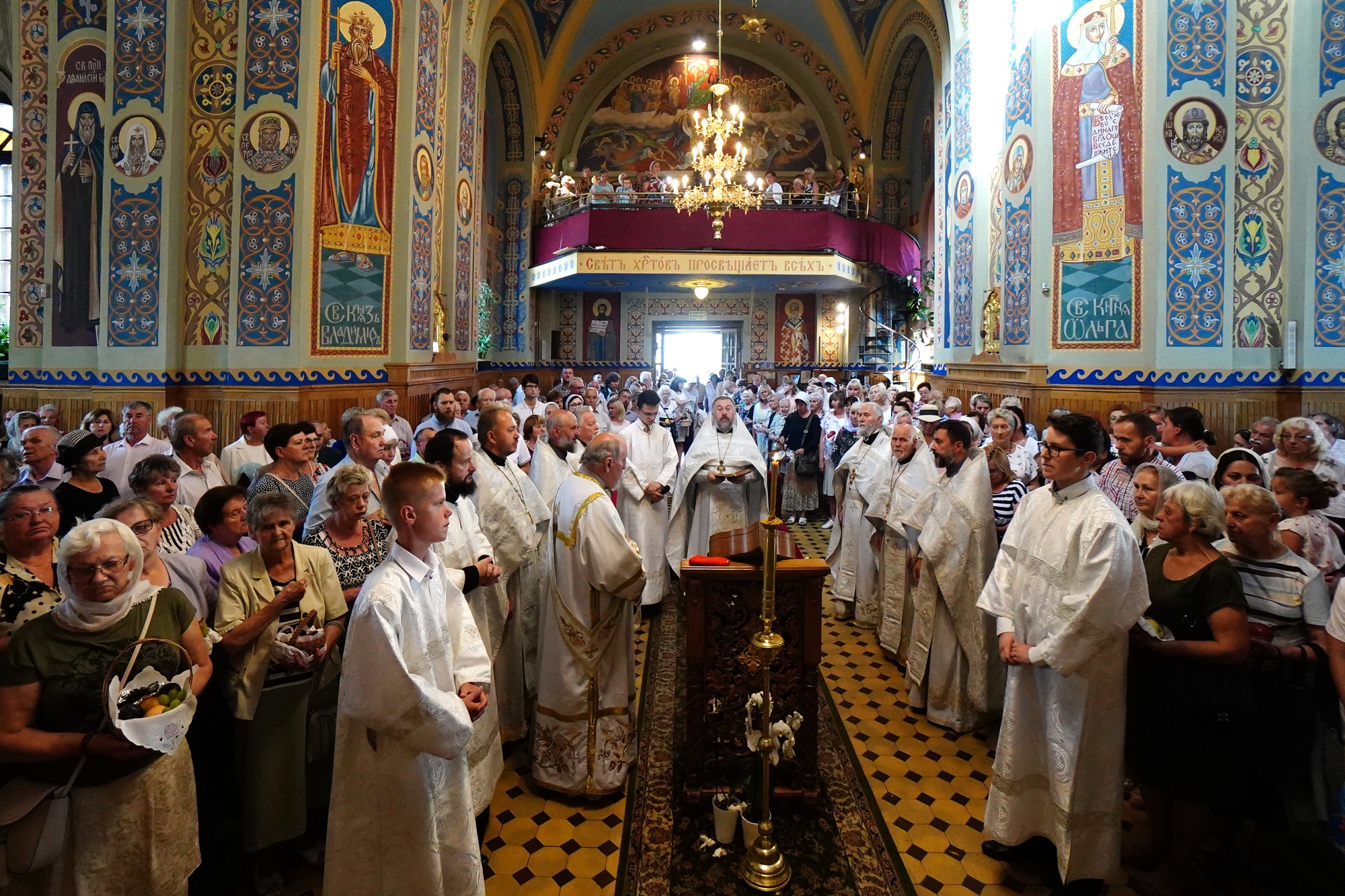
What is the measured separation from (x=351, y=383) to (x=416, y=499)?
6.60 meters

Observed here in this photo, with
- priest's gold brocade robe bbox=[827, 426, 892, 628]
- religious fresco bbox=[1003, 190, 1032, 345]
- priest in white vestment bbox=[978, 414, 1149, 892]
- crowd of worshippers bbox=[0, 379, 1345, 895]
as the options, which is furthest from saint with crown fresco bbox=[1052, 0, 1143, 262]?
priest in white vestment bbox=[978, 414, 1149, 892]

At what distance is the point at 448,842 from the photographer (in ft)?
8.05

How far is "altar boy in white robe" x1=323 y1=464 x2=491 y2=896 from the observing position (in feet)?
7.13

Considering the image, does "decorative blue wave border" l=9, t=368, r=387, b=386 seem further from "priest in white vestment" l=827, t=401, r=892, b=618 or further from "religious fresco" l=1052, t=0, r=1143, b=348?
"religious fresco" l=1052, t=0, r=1143, b=348

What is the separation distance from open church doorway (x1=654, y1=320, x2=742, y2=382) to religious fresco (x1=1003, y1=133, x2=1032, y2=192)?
11.8 m

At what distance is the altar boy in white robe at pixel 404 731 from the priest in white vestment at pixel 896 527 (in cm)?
326

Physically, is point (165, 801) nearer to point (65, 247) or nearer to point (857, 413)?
point (857, 413)

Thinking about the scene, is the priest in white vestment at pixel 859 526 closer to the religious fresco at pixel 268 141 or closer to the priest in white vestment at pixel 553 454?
the priest in white vestment at pixel 553 454

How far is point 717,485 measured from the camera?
20.0 feet

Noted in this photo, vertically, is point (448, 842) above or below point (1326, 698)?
below

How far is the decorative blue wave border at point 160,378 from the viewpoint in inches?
291

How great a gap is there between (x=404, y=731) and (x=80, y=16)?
9228 millimetres

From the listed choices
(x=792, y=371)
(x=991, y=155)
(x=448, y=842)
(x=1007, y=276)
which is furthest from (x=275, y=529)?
(x=792, y=371)

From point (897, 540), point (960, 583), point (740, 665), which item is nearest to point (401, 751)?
point (740, 665)
